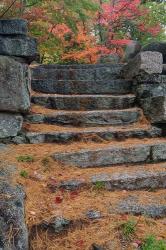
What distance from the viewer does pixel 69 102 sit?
18.6 ft

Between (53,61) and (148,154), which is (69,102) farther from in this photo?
(53,61)

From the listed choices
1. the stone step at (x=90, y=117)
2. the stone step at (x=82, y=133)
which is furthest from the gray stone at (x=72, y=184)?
the stone step at (x=90, y=117)

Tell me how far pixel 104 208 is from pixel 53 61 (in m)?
9.14

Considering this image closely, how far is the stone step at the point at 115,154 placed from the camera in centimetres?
443

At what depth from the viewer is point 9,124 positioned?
4.59m

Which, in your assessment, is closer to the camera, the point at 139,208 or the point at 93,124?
the point at 139,208

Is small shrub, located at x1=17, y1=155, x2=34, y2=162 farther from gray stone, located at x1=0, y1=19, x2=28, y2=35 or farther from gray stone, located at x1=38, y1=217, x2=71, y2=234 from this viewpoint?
gray stone, located at x1=0, y1=19, x2=28, y2=35

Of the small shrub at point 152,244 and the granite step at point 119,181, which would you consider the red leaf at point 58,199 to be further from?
the small shrub at point 152,244

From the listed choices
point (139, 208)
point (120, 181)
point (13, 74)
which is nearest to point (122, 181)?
point (120, 181)

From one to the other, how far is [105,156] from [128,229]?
1.31 m

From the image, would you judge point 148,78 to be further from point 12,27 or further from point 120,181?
point 120,181

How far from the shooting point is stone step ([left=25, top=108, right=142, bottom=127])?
5.20 m

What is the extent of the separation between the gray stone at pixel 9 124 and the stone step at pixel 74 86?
155 cm

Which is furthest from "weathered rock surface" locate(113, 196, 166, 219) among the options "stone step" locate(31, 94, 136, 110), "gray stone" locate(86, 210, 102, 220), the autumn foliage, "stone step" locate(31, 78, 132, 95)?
the autumn foliage
